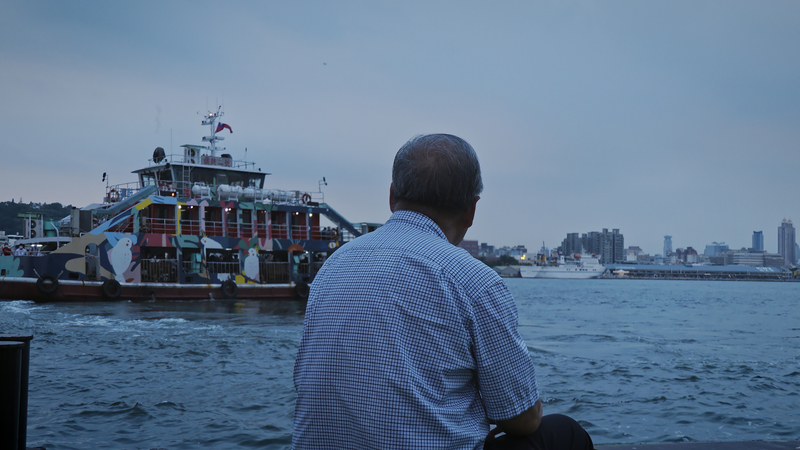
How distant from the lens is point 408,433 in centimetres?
144

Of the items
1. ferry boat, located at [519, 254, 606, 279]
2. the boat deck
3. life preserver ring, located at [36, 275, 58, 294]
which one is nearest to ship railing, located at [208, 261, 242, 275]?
life preserver ring, located at [36, 275, 58, 294]

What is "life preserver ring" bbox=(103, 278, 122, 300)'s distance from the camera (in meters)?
20.7

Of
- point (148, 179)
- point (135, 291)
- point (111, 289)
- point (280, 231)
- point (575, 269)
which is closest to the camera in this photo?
point (111, 289)

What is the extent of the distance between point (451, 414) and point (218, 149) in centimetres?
2850

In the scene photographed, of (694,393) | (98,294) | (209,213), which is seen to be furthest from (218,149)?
(694,393)

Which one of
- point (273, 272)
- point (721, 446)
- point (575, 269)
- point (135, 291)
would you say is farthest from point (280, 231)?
point (575, 269)

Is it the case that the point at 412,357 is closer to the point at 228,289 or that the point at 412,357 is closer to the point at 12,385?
the point at 12,385

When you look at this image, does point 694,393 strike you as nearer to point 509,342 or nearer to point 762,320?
point 509,342

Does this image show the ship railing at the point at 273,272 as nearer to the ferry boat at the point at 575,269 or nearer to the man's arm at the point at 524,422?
the man's arm at the point at 524,422

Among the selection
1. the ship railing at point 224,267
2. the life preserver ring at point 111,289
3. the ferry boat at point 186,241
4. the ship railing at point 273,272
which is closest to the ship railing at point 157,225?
the ferry boat at point 186,241

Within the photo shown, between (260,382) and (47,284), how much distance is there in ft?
50.2

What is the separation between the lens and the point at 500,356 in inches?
59.6

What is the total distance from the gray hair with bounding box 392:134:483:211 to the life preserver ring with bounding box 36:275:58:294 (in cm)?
2105

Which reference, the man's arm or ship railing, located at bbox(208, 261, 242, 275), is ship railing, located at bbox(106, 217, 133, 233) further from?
the man's arm
